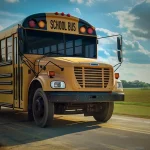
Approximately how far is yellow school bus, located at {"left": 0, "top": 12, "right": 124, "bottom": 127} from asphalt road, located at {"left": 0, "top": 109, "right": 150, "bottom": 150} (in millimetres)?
534

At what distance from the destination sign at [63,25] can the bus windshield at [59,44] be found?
182 mm

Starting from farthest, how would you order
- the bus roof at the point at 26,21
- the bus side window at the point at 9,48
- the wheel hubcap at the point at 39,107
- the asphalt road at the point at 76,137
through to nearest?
the bus side window at the point at 9,48
the bus roof at the point at 26,21
the wheel hubcap at the point at 39,107
the asphalt road at the point at 76,137

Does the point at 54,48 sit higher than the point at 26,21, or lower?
lower

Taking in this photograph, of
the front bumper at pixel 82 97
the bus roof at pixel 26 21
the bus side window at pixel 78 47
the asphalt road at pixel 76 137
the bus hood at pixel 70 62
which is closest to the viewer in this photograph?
the asphalt road at pixel 76 137

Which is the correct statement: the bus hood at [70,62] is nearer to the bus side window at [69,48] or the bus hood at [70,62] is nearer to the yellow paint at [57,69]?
the yellow paint at [57,69]

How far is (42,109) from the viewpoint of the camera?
28.9 feet

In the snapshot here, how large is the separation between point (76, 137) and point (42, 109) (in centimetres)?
192

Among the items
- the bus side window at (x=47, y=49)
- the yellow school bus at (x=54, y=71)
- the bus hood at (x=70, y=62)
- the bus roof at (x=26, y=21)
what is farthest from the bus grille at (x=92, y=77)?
the bus roof at (x=26, y=21)

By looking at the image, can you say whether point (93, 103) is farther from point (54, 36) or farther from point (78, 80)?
point (54, 36)

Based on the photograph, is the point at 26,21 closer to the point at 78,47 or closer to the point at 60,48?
the point at 60,48

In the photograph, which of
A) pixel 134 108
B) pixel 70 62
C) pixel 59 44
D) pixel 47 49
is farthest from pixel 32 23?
pixel 134 108

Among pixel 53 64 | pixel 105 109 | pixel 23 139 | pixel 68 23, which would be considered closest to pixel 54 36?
pixel 68 23

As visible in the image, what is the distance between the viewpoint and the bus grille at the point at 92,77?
342 inches

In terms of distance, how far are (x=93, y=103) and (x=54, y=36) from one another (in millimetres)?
2269
